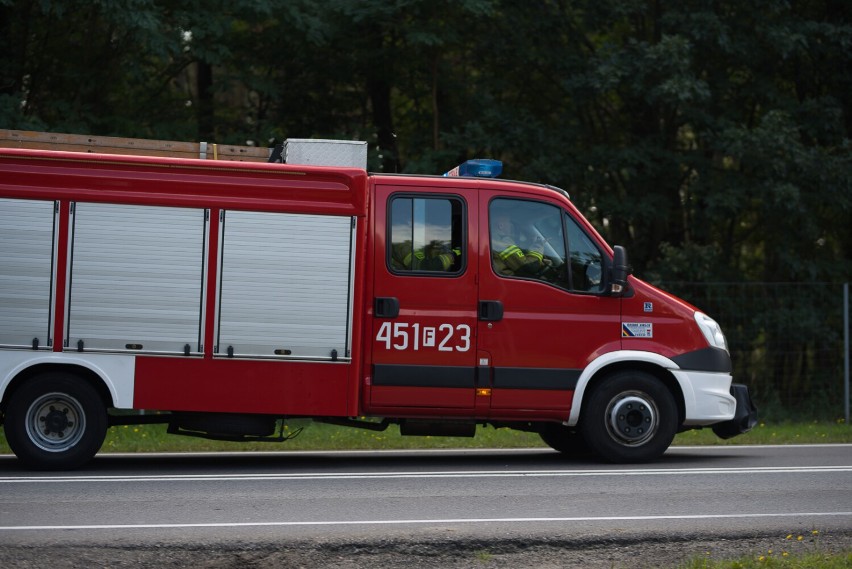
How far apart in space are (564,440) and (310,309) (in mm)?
3135

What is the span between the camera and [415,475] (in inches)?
375

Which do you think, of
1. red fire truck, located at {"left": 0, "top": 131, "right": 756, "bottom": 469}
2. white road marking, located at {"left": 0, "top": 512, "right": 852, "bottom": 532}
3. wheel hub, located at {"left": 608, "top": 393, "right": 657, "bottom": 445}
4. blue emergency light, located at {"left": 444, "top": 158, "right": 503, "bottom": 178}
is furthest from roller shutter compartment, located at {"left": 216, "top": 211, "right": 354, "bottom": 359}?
white road marking, located at {"left": 0, "top": 512, "right": 852, "bottom": 532}

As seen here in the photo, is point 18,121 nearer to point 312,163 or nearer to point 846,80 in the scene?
point 312,163

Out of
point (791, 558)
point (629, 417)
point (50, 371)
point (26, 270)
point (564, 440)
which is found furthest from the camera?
point (564, 440)

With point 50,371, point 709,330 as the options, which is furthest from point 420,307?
point 50,371

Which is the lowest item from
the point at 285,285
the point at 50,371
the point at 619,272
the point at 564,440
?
the point at 564,440

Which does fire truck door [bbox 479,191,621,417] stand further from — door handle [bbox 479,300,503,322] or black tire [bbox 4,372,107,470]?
black tire [bbox 4,372,107,470]

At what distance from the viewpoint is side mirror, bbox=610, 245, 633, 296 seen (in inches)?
396

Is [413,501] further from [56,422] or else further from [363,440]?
[363,440]

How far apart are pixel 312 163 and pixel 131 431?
5.04 meters

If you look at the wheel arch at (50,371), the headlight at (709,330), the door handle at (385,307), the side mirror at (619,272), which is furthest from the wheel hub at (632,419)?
the wheel arch at (50,371)

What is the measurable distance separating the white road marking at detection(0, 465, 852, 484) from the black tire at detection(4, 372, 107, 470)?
32 centimetres

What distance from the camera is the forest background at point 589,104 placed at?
17.2m

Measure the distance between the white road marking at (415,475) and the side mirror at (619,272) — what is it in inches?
61.7
